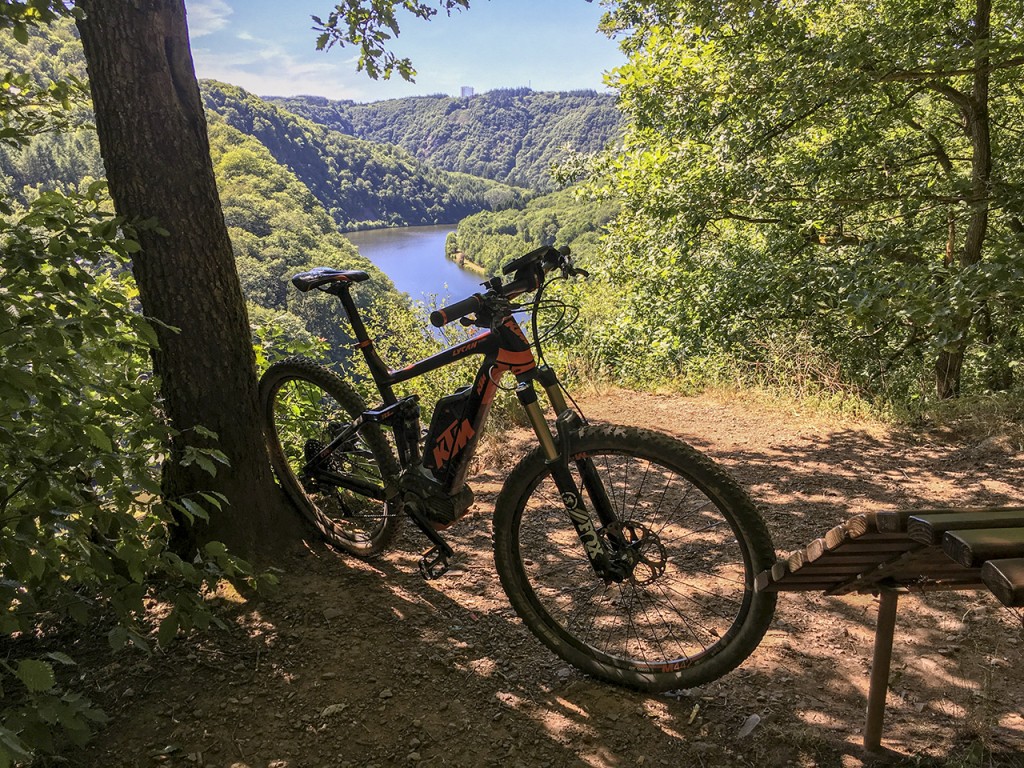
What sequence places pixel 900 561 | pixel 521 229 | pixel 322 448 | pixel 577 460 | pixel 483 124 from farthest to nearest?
pixel 483 124, pixel 521 229, pixel 322 448, pixel 577 460, pixel 900 561

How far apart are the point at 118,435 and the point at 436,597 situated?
1409mm

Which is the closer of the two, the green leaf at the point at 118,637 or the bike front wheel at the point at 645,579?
the green leaf at the point at 118,637

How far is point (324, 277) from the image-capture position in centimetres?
281

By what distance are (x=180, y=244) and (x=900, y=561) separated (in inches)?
105

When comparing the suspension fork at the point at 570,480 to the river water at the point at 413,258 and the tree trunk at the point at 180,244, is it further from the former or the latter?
the river water at the point at 413,258

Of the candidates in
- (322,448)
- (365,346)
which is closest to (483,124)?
(322,448)

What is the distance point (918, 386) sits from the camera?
21.7 feet

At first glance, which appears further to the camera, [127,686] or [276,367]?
[276,367]

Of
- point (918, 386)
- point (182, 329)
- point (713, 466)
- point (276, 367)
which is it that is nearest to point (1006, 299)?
point (918, 386)

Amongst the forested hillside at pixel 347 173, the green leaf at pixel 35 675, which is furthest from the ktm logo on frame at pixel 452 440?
the forested hillside at pixel 347 173

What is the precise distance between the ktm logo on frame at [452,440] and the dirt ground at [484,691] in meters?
0.67

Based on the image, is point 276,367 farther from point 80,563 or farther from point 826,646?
point 826,646

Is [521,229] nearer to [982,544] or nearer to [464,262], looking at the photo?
[464,262]

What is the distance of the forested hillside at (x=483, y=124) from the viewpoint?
104 metres
